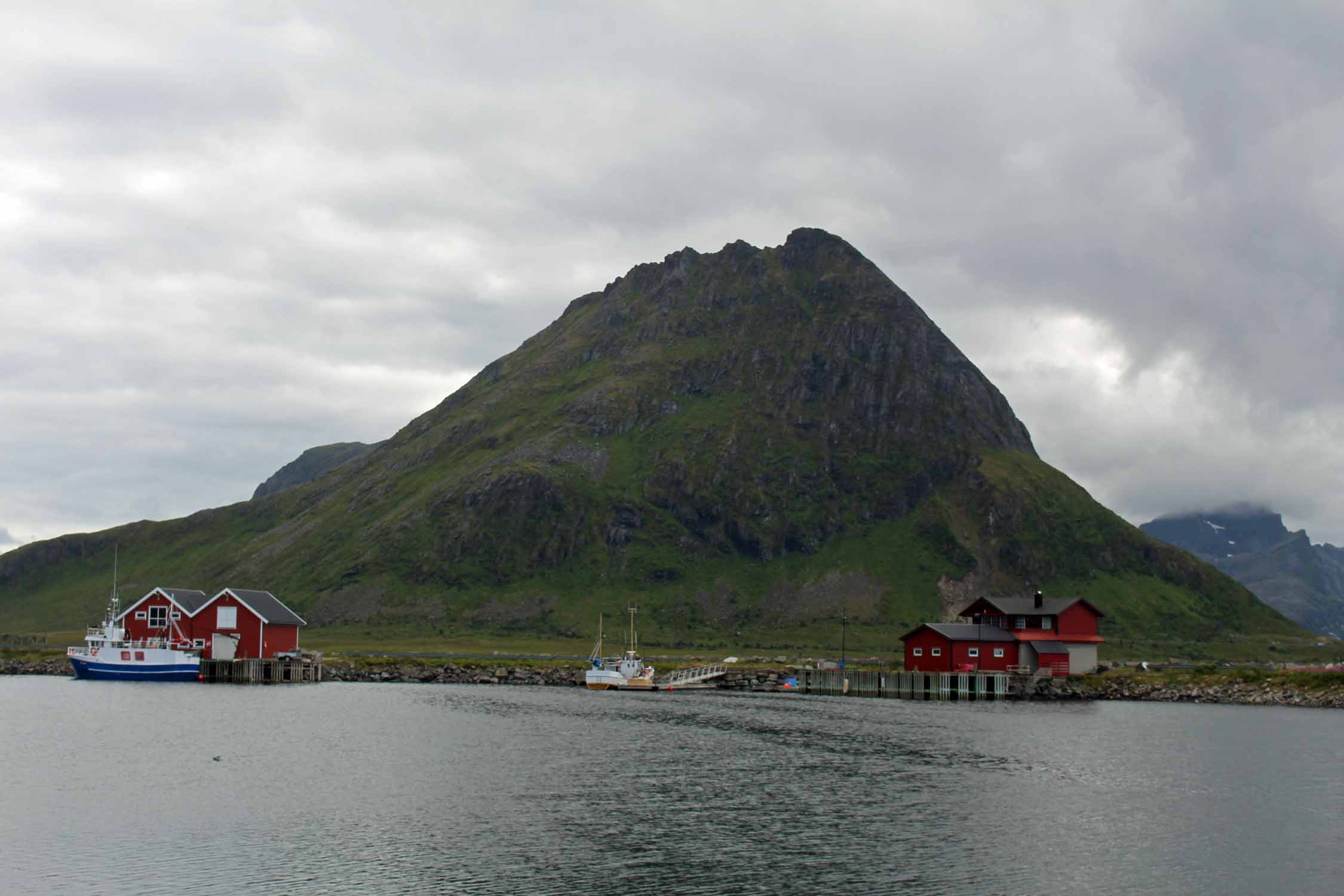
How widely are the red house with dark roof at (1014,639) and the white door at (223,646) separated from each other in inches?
3232

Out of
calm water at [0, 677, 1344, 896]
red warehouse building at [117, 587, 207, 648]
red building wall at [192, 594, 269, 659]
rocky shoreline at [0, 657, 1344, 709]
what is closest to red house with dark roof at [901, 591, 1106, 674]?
rocky shoreline at [0, 657, 1344, 709]

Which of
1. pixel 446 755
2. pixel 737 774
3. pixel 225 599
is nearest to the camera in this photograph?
pixel 737 774

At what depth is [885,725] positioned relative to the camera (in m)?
96.3

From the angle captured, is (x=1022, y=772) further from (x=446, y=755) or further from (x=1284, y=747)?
(x=446, y=755)

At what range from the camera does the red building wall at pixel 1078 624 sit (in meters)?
141

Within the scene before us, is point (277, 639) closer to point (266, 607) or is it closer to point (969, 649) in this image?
point (266, 607)

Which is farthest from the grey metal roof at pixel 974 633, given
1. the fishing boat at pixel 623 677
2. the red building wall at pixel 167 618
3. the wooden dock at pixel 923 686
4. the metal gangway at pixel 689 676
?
the red building wall at pixel 167 618

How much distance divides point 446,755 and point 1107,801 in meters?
37.5

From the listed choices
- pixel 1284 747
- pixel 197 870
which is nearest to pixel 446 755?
pixel 197 870

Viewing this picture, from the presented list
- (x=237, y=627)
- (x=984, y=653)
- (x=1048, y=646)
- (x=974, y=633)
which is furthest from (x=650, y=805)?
(x=237, y=627)

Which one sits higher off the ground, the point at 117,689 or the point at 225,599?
the point at 225,599

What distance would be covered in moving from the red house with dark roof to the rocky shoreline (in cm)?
380

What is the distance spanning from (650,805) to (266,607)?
106m

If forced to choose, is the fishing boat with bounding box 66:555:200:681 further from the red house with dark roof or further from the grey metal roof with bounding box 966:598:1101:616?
the grey metal roof with bounding box 966:598:1101:616
